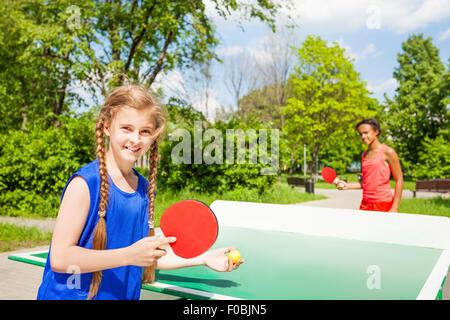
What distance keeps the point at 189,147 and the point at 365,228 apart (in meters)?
7.05

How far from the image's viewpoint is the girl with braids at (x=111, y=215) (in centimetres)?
144

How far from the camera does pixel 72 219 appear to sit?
145cm

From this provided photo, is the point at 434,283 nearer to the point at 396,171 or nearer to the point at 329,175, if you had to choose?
the point at 396,171

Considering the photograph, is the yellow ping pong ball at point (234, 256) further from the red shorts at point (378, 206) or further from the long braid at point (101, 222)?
the red shorts at point (378, 206)

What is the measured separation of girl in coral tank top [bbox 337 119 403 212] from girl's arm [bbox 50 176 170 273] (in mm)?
3788

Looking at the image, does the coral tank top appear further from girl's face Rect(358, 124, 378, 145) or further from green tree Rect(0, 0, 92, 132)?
green tree Rect(0, 0, 92, 132)

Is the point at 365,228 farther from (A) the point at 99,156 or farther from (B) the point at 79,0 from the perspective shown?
(B) the point at 79,0

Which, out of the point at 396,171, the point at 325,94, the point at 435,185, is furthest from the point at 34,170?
the point at 325,94

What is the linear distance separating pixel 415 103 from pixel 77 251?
40863 mm

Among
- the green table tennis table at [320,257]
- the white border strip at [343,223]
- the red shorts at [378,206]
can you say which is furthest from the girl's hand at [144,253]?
the white border strip at [343,223]

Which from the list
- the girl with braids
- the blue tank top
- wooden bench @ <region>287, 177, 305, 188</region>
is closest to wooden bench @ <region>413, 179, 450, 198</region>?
wooden bench @ <region>287, 177, 305, 188</region>

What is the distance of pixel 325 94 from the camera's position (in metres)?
24.7

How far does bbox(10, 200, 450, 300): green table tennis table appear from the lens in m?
3.34

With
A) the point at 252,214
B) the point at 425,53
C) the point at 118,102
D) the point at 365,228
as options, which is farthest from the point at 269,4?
the point at 425,53
